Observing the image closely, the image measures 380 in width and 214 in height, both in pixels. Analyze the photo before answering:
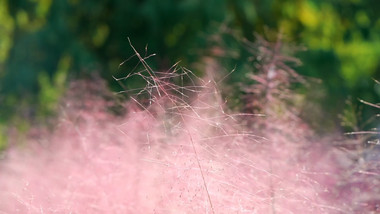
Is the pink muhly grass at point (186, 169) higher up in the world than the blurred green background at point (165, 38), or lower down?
higher up

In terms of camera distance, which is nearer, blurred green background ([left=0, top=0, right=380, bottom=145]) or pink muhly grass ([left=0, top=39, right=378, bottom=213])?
pink muhly grass ([left=0, top=39, right=378, bottom=213])

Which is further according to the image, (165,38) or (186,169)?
(165,38)

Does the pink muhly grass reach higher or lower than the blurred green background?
higher

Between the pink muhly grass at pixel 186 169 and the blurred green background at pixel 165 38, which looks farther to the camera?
the blurred green background at pixel 165 38

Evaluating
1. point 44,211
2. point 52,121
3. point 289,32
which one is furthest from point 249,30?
point 44,211
